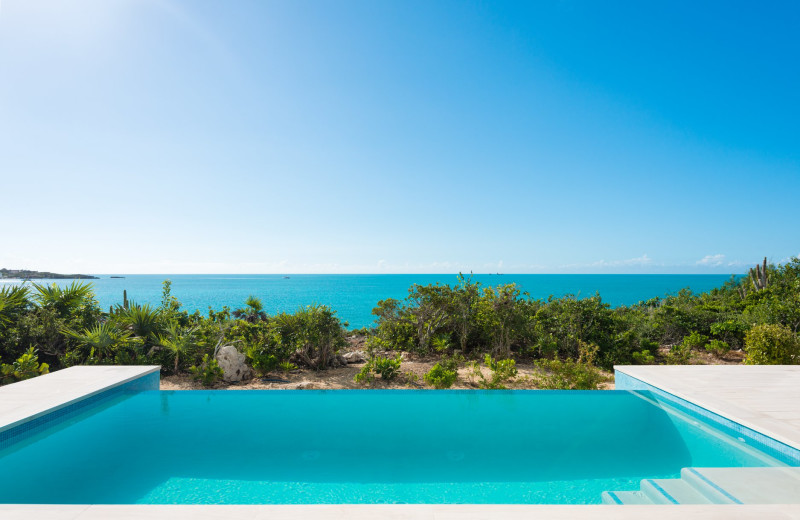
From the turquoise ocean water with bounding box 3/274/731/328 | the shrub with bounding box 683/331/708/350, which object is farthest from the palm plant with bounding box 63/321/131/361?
the shrub with bounding box 683/331/708/350

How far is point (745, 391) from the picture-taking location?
162 inches

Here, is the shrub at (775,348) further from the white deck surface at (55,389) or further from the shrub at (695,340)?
the white deck surface at (55,389)

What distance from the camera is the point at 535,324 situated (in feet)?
27.4

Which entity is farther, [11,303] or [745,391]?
[11,303]

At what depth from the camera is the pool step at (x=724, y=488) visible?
257cm

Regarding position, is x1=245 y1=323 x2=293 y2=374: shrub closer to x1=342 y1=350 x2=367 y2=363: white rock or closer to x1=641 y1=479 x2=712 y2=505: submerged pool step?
x1=342 y1=350 x2=367 y2=363: white rock

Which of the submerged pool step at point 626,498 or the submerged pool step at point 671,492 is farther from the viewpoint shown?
the submerged pool step at point 626,498

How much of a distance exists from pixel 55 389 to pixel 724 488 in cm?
623

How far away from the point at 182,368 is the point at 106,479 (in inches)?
119

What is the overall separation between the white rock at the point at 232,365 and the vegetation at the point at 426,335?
0.23 metres

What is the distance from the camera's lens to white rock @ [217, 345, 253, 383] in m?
6.33
